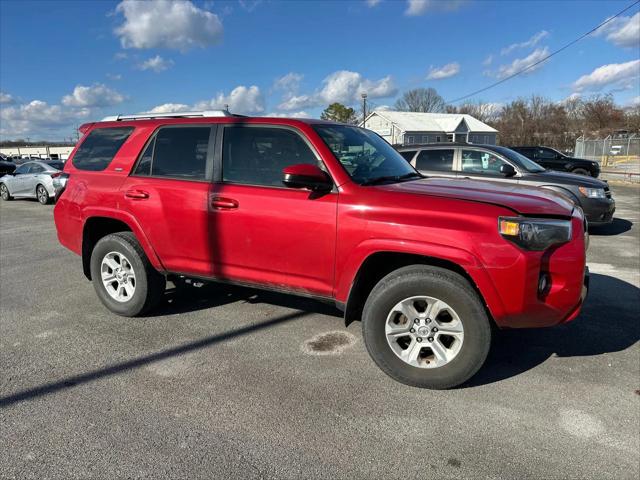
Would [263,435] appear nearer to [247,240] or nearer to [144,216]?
[247,240]

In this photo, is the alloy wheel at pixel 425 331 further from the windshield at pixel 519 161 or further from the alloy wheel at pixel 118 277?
the windshield at pixel 519 161

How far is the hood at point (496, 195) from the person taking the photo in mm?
3043

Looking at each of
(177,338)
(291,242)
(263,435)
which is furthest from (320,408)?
(177,338)

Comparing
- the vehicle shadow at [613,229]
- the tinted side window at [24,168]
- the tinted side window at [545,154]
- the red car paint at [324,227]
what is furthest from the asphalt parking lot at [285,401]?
the tinted side window at [545,154]

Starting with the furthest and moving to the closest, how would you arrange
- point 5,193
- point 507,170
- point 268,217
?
1. point 5,193
2. point 507,170
3. point 268,217

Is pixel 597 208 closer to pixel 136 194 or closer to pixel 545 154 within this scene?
pixel 136 194

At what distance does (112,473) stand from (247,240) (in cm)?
187

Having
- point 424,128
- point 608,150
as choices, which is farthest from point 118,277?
point 424,128

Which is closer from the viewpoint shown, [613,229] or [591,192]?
[591,192]

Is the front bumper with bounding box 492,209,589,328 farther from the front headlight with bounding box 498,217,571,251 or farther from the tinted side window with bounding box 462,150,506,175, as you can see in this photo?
the tinted side window with bounding box 462,150,506,175

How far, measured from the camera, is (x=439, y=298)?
305cm

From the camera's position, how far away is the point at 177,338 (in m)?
4.02

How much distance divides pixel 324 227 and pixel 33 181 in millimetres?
15632

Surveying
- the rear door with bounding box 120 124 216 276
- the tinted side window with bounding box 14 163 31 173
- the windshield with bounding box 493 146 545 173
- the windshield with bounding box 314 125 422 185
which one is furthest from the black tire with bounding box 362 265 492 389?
the tinted side window with bounding box 14 163 31 173
